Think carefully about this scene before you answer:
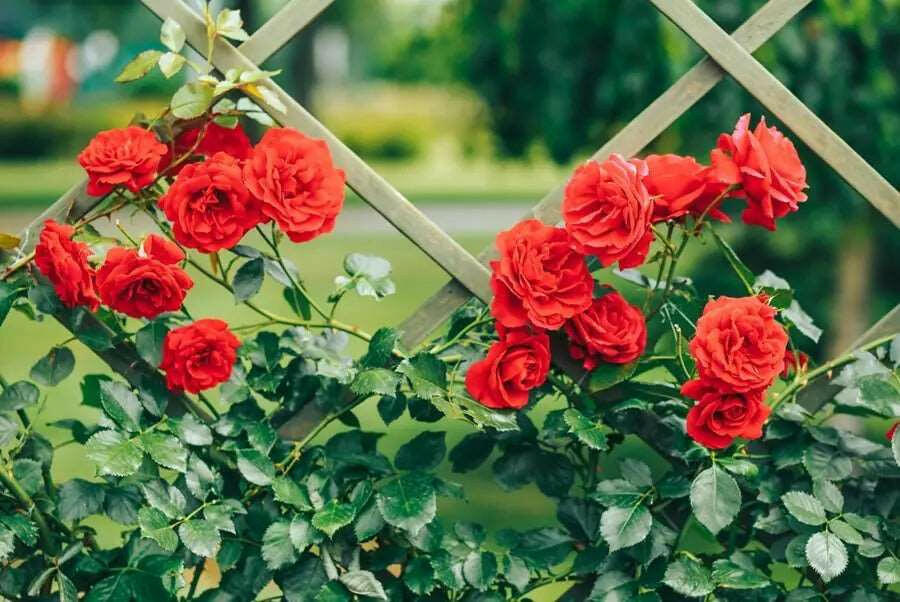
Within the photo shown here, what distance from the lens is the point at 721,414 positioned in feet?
5.30

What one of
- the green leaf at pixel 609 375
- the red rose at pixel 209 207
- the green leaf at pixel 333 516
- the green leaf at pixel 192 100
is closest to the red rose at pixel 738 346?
the green leaf at pixel 609 375

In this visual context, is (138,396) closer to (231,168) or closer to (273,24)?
(231,168)

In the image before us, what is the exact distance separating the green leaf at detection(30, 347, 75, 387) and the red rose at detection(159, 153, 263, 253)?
0.26 metres

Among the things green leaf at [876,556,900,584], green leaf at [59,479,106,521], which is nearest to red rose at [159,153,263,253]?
green leaf at [59,479,106,521]

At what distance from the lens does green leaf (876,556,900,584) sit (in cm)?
163

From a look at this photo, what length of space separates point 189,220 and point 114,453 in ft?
1.03

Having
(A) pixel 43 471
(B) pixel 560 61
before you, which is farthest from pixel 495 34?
(A) pixel 43 471

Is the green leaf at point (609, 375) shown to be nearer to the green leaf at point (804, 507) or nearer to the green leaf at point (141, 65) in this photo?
the green leaf at point (804, 507)

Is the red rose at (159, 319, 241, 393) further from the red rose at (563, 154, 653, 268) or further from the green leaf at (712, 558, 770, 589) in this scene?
Answer: the green leaf at (712, 558, 770, 589)

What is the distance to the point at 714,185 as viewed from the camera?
5.38 ft

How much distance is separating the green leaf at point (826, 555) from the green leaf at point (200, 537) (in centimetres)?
76

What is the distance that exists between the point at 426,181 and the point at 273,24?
16809mm

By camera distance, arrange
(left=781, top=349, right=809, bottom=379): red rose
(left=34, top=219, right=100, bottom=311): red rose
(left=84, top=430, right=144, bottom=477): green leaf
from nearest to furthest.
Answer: (left=84, top=430, right=144, bottom=477): green leaf, (left=34, top=219, right=100, bottom=311): red rose, (left=781, top=349, right=809, bottom=379): red rose

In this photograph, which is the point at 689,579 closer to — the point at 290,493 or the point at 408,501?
the point at 408,501
